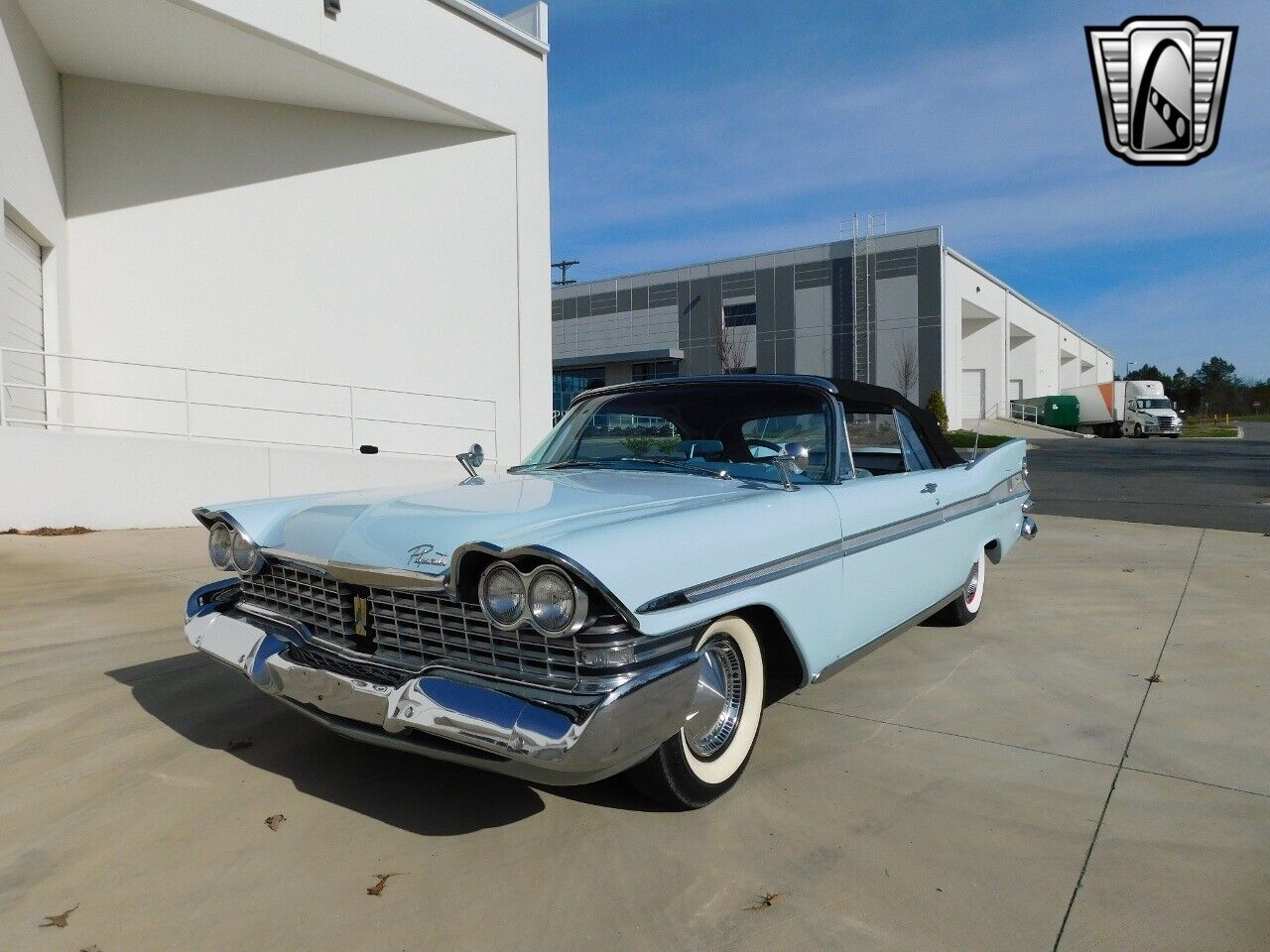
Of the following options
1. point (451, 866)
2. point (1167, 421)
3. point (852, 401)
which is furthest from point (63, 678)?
point (1167, 421)

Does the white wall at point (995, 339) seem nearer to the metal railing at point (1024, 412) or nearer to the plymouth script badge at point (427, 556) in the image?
the metal railing at point (1024, 412)

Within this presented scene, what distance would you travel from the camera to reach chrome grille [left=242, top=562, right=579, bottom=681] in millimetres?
2320

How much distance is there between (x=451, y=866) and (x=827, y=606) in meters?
1.47

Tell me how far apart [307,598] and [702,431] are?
1720 mm

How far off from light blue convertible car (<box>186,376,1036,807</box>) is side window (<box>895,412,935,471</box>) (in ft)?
0.96

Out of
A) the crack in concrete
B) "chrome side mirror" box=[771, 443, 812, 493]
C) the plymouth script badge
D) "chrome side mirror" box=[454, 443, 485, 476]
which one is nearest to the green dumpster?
the crack in concrete

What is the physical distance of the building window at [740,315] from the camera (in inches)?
1597

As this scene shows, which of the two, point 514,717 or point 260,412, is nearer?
point 514,717

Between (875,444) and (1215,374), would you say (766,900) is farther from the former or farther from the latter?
(1215,374)

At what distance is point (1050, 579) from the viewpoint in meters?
6.39

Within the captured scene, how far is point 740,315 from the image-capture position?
40.9m

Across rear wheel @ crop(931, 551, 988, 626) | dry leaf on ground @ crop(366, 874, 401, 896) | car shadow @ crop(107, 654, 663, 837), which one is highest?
rear wheel @ crop(931, 551, 988, 626)

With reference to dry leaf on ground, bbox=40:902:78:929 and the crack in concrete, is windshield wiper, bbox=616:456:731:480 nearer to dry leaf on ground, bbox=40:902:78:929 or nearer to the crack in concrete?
the crack in concrete

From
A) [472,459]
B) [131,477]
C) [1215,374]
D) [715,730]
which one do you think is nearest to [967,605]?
[715,730]
